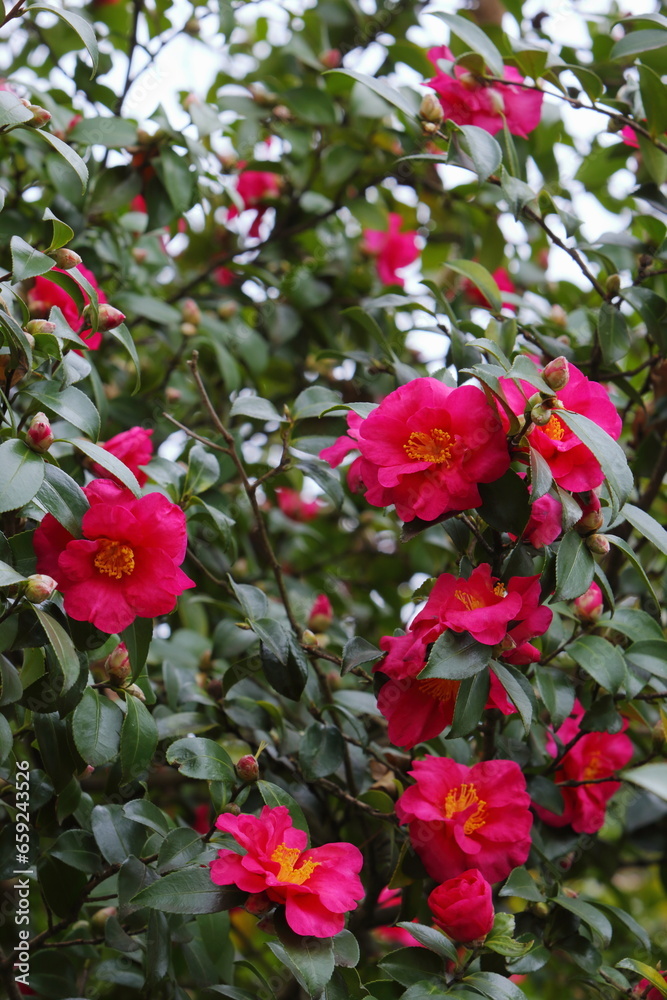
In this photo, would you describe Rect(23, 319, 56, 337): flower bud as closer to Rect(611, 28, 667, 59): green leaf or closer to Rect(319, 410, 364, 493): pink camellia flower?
Rect(319, 410, 364, 493): pink camellia flower

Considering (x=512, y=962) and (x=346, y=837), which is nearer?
(x=512, y=962)

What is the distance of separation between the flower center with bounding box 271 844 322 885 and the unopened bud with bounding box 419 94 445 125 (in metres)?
0.85

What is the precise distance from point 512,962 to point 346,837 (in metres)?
0.30

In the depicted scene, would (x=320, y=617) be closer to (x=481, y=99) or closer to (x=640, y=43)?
(x=481, y=99)

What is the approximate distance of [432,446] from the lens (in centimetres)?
80

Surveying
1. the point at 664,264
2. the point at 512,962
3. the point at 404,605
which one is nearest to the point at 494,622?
the point at 512,962

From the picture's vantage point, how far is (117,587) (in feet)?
2.65

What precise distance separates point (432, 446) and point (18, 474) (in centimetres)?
35

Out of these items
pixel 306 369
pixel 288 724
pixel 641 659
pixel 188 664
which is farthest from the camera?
pixel 306 369

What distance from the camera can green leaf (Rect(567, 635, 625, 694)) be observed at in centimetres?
95

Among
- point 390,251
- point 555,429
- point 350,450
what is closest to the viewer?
point 555,429

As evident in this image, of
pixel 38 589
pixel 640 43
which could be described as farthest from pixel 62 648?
pixel 640 43

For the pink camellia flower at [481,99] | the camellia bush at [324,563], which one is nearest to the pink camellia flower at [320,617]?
the camellia bush at [324,563]

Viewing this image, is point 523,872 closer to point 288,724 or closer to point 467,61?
point 288,724
